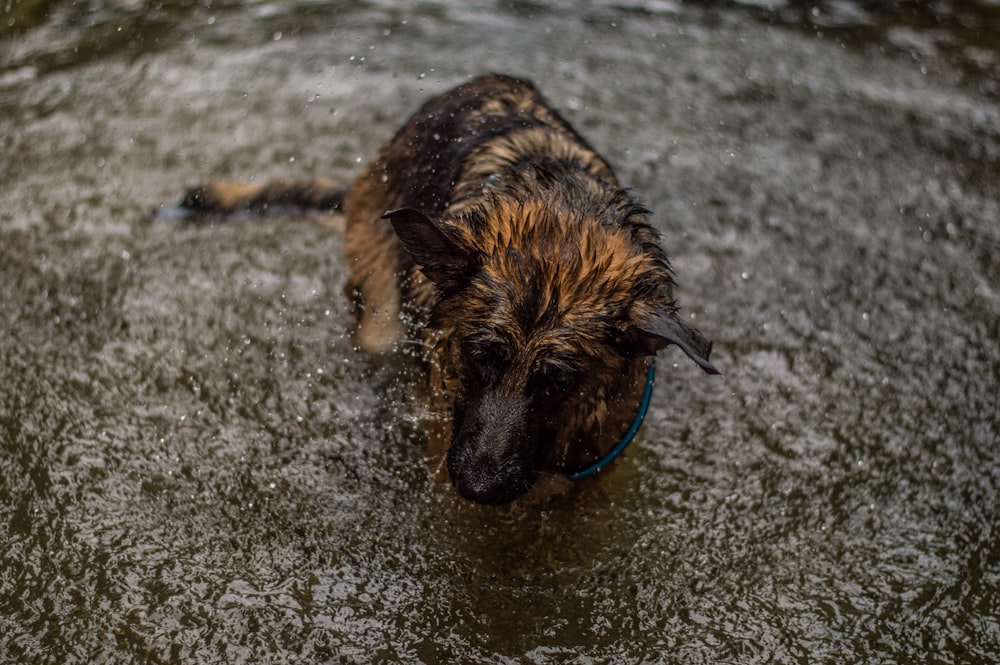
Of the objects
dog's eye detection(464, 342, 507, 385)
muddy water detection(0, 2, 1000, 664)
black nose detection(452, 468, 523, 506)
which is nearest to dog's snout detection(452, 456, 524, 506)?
black nose detection(452, 468, 523, 506)

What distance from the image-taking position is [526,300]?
390cm

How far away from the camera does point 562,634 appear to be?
449cm

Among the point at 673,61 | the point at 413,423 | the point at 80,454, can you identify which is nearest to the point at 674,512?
the point at 413,423

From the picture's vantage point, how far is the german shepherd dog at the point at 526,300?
3889 millimetres

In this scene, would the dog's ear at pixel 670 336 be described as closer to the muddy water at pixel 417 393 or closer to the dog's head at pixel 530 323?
the dog's head at pixel 530 323

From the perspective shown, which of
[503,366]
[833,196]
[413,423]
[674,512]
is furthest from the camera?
[833,196]

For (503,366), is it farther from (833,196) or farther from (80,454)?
(833,196)

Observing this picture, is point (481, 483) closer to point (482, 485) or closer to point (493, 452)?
point (482, 485)

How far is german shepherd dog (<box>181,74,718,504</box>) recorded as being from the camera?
389 centimetres

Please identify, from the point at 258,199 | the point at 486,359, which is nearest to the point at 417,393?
the point at 486,359

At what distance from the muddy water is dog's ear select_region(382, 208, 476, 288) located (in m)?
1.49

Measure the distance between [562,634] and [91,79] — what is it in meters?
6.25

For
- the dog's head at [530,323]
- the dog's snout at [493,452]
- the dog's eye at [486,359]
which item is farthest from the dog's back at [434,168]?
the dog's snout at [493,452]

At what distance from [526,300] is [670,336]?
2.09ft
